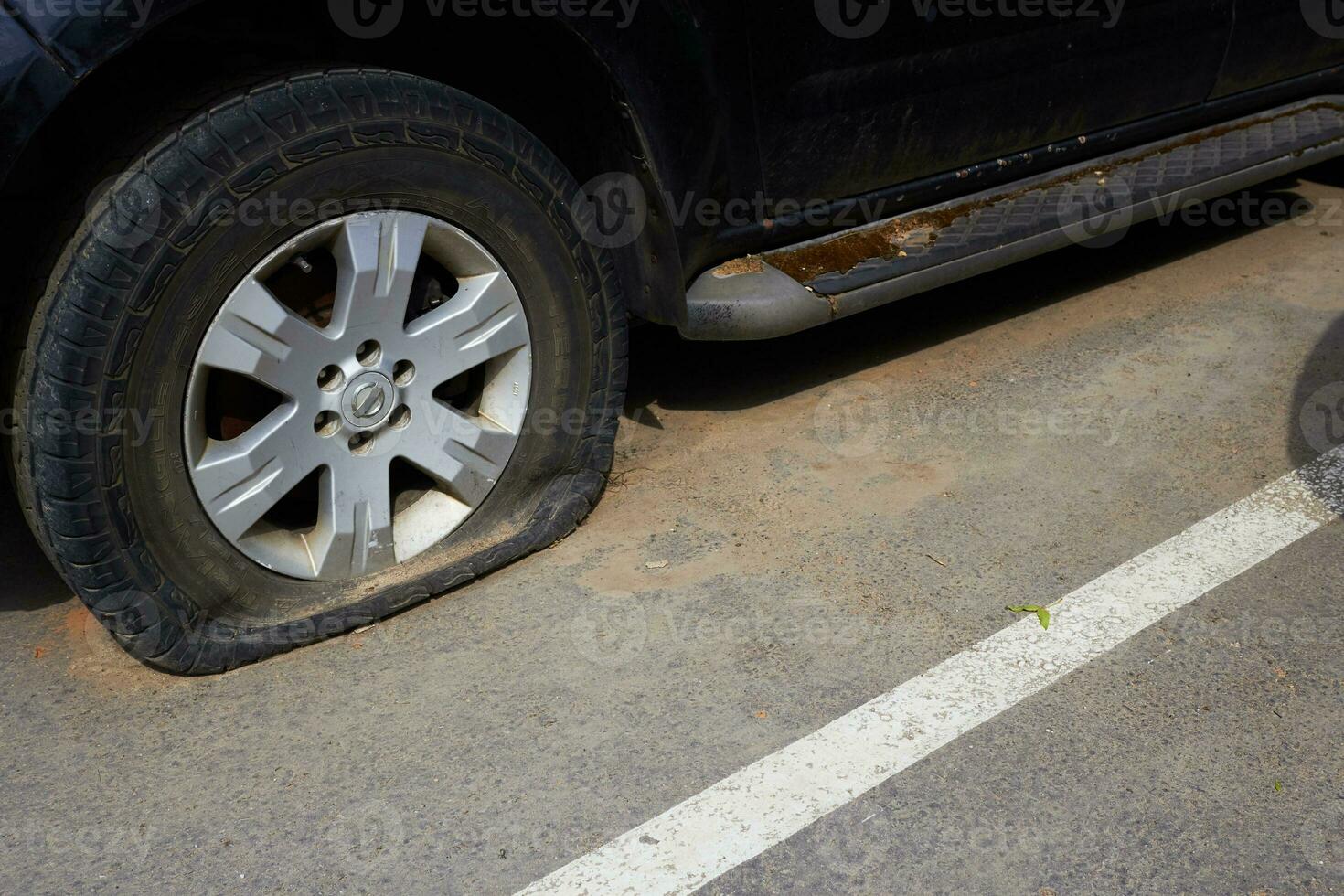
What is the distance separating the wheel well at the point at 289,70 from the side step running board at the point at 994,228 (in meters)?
0.28

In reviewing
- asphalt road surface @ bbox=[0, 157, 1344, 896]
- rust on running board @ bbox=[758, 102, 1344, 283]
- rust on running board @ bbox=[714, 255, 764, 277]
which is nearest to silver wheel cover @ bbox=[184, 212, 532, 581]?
asphalt road surface @ bbox=[0, 157, 1344, 896]

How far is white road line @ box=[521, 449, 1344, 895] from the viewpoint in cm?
183

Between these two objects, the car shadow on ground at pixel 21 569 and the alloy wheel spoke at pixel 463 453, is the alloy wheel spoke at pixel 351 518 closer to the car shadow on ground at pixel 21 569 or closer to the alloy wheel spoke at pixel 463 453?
the alloy wheel spoke at pixel 463 453

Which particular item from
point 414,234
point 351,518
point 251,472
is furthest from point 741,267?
point 251,472

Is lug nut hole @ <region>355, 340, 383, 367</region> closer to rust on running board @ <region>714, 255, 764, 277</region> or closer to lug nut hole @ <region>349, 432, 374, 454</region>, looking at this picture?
lug nut hole @ <region>349, 432, 374, 454</region>

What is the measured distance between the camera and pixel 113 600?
2.10m

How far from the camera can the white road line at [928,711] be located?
1.83 meters

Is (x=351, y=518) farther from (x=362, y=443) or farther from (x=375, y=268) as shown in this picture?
(x=375, y=268)

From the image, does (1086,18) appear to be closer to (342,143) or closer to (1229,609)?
(1229,609)

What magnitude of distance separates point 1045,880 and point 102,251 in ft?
5.81

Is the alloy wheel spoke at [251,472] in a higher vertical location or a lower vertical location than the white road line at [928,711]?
higher

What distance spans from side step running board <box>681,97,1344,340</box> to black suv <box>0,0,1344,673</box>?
11 mm

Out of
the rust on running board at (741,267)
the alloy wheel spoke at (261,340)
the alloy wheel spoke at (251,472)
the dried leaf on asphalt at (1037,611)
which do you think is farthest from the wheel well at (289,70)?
the dried leaf on asphalt at (1037,611)

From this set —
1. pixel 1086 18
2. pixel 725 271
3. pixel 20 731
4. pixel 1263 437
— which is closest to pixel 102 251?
pixel 20 731
